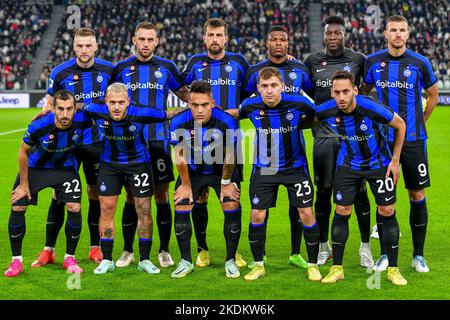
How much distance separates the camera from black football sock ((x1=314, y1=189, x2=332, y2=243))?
292 inches

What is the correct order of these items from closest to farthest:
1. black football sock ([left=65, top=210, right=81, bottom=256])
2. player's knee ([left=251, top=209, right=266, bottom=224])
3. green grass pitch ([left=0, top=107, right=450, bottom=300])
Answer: green grass pitch ([left=0, top=107, right=450, bottom=300]), player's knee ([left=251, top=209, right=266, bottom=224]), black football sock ([left=65, top=210, right=81, bottom=256])

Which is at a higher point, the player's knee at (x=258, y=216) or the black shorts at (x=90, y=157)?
the black shorts at (x=90, y=157)

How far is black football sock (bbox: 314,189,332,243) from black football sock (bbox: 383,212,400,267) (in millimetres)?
922

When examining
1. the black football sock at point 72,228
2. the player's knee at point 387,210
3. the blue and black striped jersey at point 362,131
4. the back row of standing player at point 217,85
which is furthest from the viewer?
the back row of standing player at point 217,85

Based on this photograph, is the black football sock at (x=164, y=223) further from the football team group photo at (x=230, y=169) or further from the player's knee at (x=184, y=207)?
the player's knee at (x=184, y=207)

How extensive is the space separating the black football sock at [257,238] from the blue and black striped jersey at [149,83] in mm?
1325

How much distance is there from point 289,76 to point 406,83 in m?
1.11

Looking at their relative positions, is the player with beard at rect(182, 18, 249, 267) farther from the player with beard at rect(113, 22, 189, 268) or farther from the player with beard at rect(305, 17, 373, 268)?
the player with beard at rect(305, 17, 373, 268)

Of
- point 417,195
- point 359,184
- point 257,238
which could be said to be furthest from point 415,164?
point 257,238

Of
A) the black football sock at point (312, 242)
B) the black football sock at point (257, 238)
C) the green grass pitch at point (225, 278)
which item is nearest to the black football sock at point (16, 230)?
the green grass pitch at point (225, 278)

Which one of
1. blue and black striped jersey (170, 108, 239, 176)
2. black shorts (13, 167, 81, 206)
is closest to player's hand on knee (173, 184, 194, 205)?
blue and black striped jersey (170, 108, 239, 176)

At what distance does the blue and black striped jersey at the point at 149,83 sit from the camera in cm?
736
